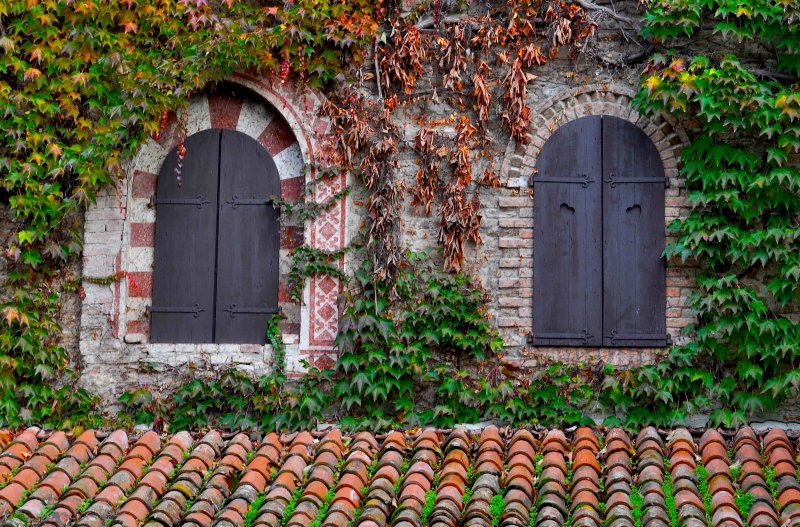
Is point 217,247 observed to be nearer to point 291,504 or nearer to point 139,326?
point 139,326

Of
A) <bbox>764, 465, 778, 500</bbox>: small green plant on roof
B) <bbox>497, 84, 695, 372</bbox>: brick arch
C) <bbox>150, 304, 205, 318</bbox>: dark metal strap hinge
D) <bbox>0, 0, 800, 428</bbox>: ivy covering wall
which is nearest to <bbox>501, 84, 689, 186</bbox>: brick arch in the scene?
<bbox>497, 84, 695, 372</bbox>: brick arch

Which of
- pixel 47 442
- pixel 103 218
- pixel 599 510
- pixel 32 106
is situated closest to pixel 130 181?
pixel 103 218

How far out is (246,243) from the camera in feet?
30.9

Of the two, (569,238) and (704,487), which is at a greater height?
(569,238)

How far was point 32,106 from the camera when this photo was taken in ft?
30.3

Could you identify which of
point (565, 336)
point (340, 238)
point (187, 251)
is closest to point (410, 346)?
point (340, 238)

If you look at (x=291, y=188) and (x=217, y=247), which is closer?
(x=217, y=247)

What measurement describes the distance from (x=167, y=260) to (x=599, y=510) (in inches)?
168

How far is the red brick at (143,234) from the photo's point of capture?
9430 millimetres

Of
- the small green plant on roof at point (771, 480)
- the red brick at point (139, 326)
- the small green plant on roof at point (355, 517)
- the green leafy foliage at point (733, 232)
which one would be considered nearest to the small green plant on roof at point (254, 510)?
the small green plant on roof at point (355, 517)

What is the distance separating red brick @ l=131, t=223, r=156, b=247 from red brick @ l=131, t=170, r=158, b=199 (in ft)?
0.83

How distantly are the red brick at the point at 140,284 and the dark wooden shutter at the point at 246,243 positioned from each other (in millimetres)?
588

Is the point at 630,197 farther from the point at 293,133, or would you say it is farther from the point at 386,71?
the point at 293,133

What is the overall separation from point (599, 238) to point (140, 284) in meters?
A: 3.82
